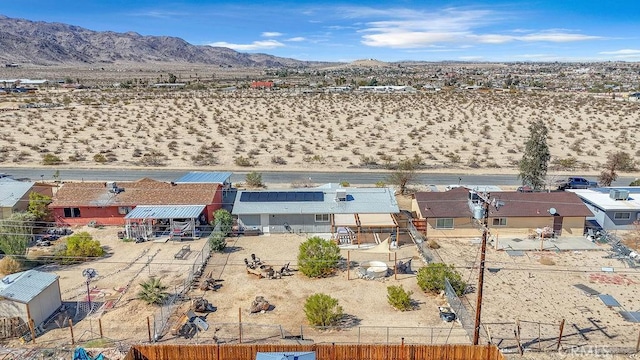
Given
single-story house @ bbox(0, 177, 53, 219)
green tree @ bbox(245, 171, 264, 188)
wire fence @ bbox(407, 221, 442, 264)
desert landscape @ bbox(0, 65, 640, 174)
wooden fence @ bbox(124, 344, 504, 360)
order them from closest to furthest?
wooden fence @ bbox(124, 344, 504, 360) → wire fence @ bbox(407, 221, 442, 264) → single-story house @ bbox(0, 177, 53, 219) → green tree @ bbox(245, 171, 264, 188) → desert landscape @ bbox(0, 65, 640, 174)

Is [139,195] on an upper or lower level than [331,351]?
upper

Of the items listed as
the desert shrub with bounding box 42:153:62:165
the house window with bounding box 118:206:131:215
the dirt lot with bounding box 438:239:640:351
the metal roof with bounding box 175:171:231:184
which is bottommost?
the dirt lot with bounding box 438:239:640:351

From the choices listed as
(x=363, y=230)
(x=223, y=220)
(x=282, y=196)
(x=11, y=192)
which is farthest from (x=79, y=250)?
(x=363, y=230)

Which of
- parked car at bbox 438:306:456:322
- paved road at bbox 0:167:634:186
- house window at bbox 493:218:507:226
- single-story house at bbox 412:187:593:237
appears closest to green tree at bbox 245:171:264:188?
paved road at bbox 0:167:634:186

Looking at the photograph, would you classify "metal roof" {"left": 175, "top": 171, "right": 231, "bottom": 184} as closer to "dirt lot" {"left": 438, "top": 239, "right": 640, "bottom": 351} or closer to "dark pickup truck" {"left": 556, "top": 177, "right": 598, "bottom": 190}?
"dirt lot" {"left": 438, "top": 239, "right": 640, "bottom": 351}

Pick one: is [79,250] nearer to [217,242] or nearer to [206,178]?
[217,242]

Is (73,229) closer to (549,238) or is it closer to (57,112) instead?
(549,238)

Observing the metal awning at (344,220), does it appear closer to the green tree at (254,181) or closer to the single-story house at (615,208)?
the green tree at (254,181)
